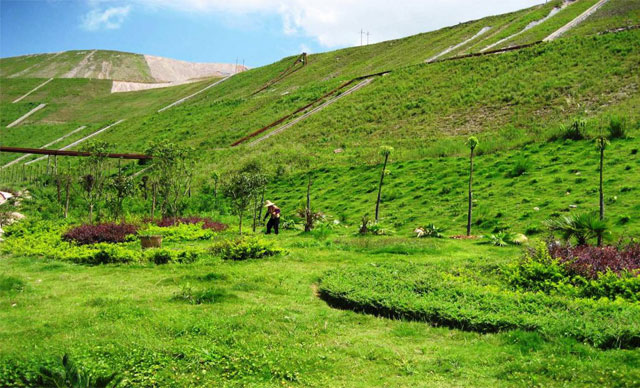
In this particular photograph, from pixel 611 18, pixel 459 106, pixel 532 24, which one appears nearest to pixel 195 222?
pixel 459 106

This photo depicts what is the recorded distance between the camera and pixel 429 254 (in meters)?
15.0

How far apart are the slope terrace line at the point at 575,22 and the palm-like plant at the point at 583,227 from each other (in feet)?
158

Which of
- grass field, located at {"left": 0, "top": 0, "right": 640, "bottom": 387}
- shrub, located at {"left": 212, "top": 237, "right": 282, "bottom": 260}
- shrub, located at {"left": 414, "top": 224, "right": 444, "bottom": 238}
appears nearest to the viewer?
grass field, located at {"left": 0, "top": 0, "right": 640, "bottom": 387}

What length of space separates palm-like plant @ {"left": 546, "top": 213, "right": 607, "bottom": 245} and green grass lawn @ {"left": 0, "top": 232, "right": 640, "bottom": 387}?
6792 mm

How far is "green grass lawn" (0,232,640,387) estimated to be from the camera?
22.5 ft

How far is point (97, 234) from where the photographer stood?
18.2 m

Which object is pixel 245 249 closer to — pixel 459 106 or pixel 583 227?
pixel 583 227

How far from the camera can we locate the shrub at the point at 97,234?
17859 mm

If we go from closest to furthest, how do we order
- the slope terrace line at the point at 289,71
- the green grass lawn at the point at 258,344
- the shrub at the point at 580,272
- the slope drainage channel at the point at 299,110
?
the green grass lawn at the point at 258,344
the shrub at the point at 580,272
the slope drainage channel at the point at 299,110
the slope terrace line at the point at 289,71

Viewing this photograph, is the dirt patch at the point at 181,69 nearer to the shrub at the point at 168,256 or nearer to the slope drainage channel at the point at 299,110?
the slope drainage channel at the point at 299,110

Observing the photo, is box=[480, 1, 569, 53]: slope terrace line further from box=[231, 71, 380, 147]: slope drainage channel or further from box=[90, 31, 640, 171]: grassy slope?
box=[231, 71, 380, 147]: slope drainage channel

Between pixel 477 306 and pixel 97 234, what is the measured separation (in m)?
14.4

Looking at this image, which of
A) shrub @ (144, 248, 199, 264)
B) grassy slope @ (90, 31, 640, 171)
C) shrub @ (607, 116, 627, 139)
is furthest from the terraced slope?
shrub @ (144, 248, 199, 264)

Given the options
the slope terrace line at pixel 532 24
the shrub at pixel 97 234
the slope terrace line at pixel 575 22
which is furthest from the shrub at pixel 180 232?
the slope terrace line at pixel 532 24
